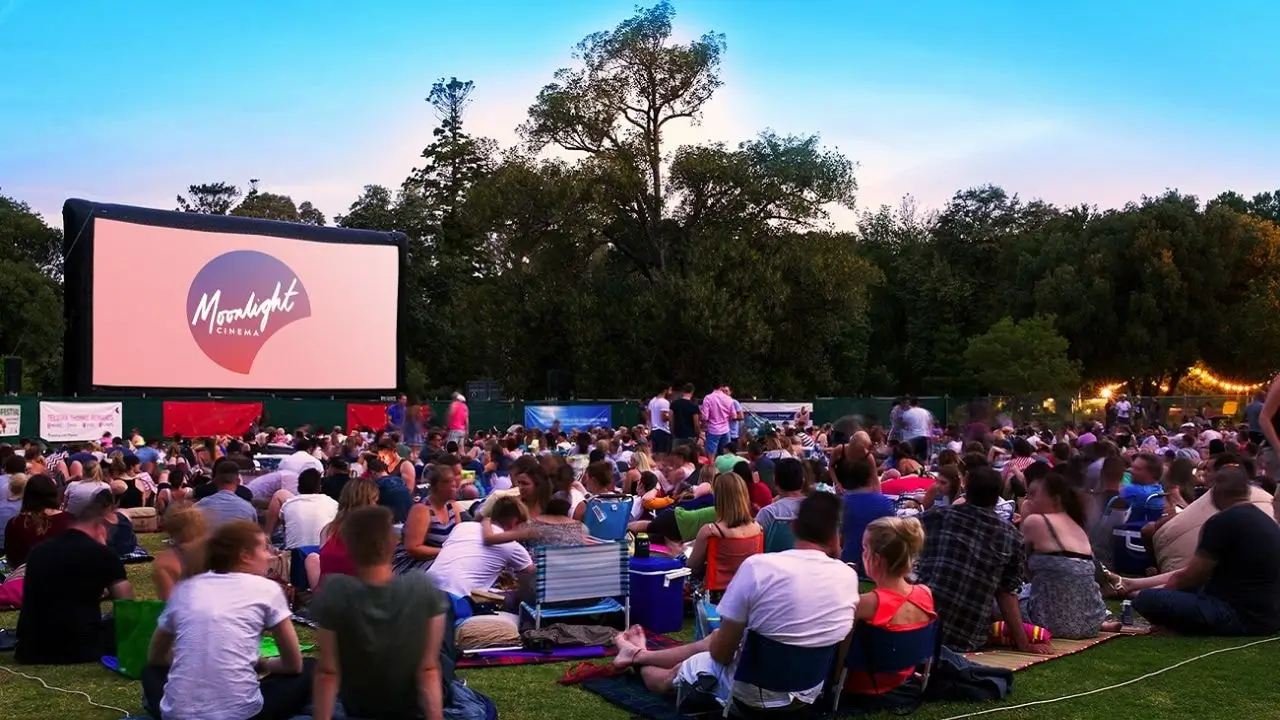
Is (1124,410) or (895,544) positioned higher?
(895,544)

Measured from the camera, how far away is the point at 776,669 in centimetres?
495

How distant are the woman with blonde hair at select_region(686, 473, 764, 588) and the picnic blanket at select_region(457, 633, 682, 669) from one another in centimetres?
53

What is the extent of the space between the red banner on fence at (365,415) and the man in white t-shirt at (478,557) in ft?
63.5

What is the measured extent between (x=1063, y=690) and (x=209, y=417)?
2100cm

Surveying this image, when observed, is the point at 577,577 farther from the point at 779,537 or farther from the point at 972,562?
the point at 972,562

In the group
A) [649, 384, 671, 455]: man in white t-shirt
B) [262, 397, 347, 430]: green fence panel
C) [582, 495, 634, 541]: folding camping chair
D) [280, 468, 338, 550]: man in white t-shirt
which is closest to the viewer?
[280, 468, 338, 550]: man in white t-shirt

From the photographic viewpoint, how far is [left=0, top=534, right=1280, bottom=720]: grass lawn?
552 centimetres

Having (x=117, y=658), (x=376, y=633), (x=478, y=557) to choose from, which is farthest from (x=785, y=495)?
(x=376, y=633)

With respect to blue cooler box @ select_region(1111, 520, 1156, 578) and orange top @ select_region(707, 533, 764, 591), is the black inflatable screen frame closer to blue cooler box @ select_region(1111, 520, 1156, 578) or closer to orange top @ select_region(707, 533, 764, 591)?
orange top @ select_region(707, 533, 764, 591)

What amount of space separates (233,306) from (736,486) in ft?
63.6

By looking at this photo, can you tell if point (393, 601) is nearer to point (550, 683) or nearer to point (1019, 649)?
point (550, 683)

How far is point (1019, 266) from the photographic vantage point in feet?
147

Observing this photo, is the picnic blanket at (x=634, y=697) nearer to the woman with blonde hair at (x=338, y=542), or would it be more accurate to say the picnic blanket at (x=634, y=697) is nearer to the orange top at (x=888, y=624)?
the orange top at (x=888, y=624)

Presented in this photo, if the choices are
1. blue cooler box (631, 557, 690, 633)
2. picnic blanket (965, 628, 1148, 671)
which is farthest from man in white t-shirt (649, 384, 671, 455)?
picnic blanket (965, 628, 1148, 671)
